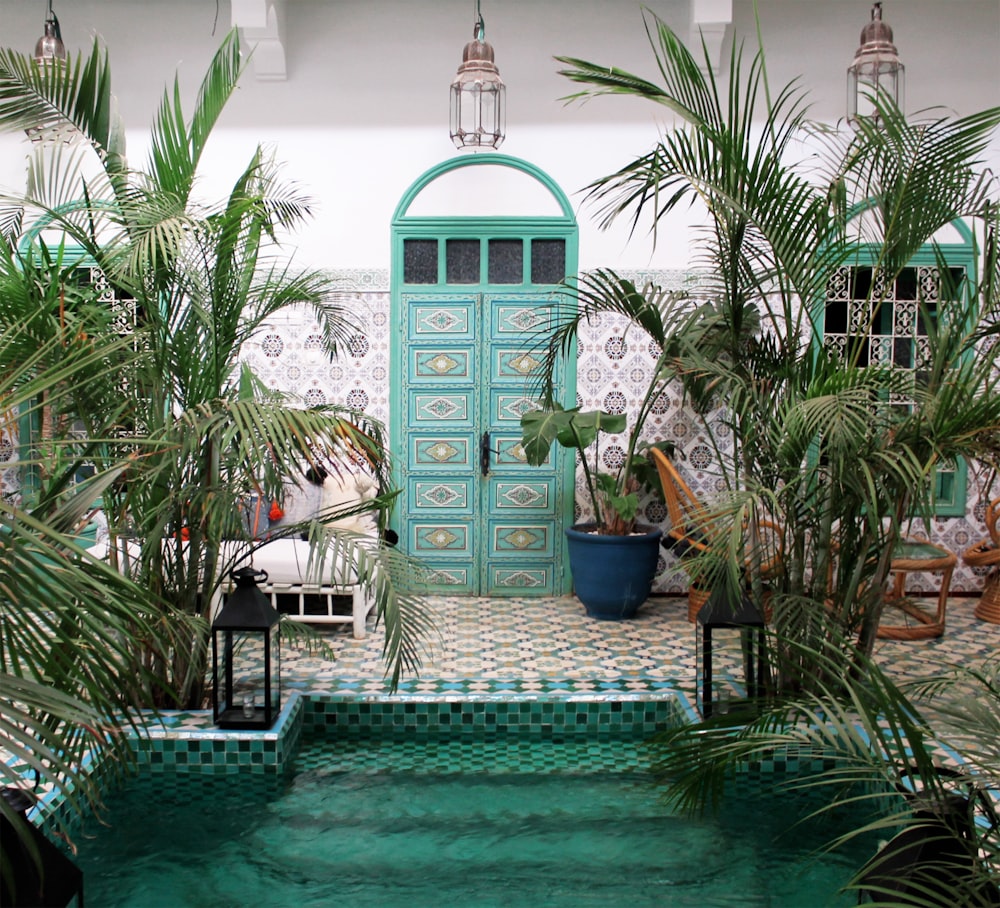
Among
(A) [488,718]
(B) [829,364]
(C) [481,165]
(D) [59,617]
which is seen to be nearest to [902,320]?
(C) [481,165]

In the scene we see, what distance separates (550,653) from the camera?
592cm

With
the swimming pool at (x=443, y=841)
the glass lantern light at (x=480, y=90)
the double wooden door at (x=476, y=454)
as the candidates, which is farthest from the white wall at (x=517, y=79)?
the swimming pool at (x=443, y=841)

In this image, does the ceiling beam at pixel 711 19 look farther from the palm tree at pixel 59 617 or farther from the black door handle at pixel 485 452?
the palm tree at pixel 59 617

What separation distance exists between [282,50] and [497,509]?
3.59m

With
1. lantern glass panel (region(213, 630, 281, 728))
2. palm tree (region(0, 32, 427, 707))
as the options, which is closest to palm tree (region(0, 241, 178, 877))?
palm tree (region(0, 32, 427, 707))

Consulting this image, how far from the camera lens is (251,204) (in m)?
4.10

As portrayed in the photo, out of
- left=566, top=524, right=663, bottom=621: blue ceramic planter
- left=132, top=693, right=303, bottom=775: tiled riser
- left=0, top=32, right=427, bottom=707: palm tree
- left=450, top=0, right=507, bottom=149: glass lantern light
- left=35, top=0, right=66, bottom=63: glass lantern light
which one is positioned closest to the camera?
left=0, top=32, right=427, bottom=707: palm tree

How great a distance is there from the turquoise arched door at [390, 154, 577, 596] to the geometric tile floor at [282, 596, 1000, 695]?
0.47 meters

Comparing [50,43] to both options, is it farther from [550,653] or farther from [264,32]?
[550,653]

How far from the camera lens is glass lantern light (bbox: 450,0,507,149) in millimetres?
6270

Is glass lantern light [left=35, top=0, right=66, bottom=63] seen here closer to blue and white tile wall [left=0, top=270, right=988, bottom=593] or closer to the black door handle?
blue and white tile wall [left=0, top=270, right=988, bottom=593]

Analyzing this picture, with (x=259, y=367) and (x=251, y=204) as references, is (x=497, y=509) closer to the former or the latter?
(x=259, y=367)

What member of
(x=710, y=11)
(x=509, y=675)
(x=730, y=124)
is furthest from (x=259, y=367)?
(x=730, y=124)

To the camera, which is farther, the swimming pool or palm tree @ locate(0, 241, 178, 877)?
the swimming pool
